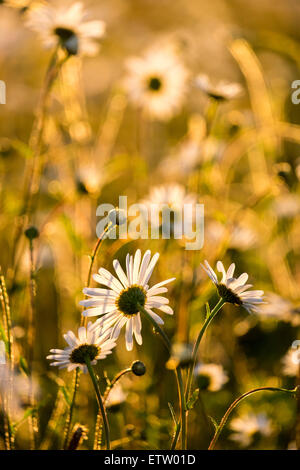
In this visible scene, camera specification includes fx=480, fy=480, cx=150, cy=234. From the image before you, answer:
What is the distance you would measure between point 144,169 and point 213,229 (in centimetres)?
34

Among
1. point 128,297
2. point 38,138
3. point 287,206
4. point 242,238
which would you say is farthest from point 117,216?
point 287,206

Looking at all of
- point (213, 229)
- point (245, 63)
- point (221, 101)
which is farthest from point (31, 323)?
point (245, 63)

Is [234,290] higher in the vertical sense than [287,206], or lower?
lower

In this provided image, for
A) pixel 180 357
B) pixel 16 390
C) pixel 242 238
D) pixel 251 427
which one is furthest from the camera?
pixel 242 238

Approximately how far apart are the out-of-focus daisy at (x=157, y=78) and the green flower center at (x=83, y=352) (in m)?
0.76

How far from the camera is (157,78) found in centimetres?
116

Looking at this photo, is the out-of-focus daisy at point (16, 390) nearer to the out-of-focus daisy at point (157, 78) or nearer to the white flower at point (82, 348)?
the white flower at point (82, 348)

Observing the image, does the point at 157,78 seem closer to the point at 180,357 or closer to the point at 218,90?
the point at 218,90

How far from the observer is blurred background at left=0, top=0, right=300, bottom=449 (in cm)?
82

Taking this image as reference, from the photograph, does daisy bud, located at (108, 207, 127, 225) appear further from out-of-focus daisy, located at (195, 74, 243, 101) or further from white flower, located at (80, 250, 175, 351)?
out-of-focus daisy, located at (195, 74, 243, 101)

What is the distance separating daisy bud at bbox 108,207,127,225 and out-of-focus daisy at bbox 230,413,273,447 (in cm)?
51

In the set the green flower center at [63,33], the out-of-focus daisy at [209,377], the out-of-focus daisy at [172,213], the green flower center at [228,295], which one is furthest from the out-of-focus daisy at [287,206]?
the green flower center at [228,295]

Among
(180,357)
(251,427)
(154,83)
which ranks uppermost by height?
(154,83)

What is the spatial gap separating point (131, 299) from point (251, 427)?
1.54 ft
